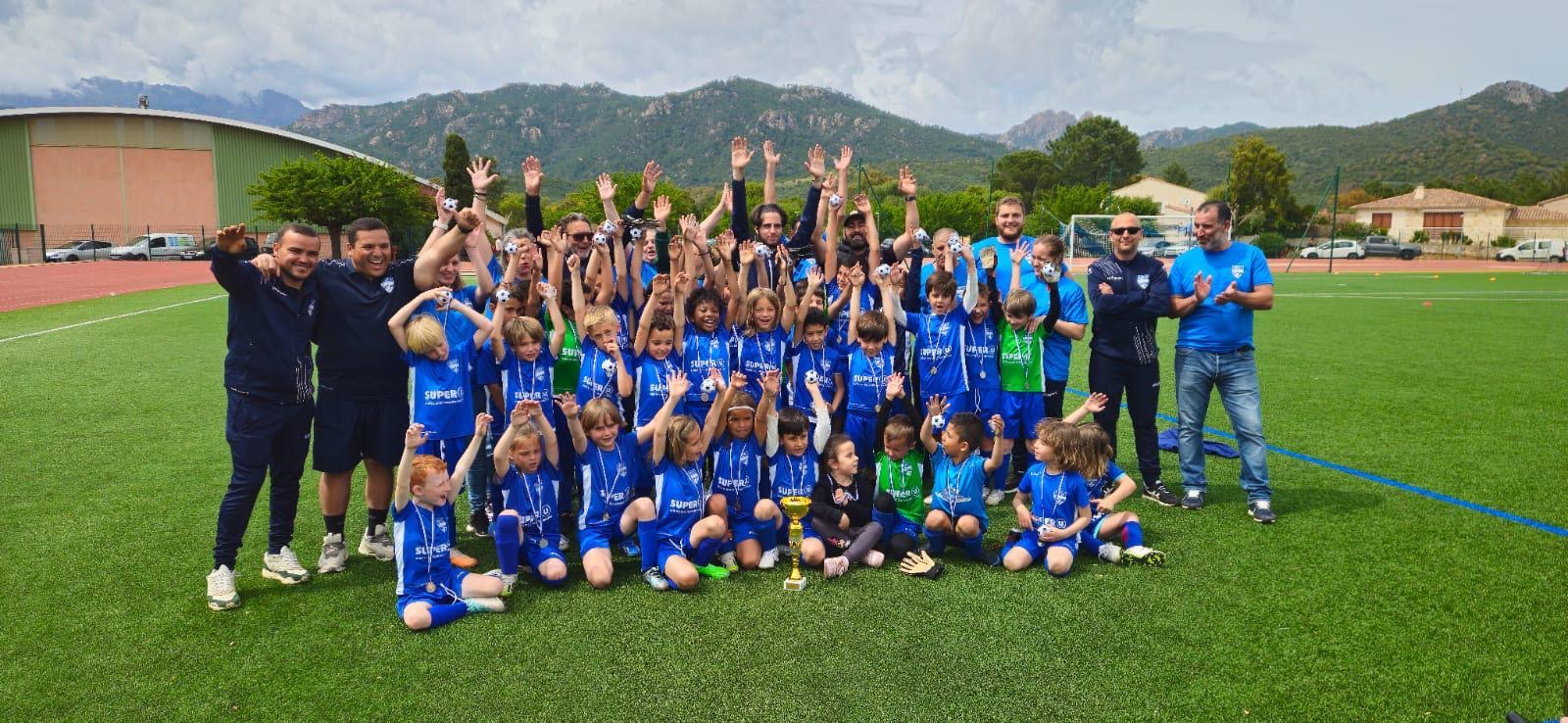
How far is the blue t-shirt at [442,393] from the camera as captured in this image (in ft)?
15.2

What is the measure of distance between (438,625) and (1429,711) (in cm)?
414

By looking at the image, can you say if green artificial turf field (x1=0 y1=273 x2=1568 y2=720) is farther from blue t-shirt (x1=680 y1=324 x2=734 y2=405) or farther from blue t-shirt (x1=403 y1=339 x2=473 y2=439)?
blue t-shirt (x1=680 y1=324 x2=734 y2=405)

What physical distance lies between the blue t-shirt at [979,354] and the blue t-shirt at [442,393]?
3.13 m

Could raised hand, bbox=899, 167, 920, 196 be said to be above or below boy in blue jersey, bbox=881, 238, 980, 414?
above

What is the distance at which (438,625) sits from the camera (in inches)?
160

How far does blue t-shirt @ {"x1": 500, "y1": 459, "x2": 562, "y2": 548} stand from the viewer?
4.68m

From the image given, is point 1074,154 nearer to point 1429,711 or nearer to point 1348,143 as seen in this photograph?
point 1348,143

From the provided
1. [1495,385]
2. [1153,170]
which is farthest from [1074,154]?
[1495,385]

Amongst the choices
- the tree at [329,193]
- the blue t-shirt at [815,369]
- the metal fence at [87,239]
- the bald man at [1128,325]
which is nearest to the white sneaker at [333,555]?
the blue t-shirt at [815,369]

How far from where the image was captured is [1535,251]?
4316cm

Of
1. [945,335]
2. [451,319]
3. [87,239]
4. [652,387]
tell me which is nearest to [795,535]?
[652,387]

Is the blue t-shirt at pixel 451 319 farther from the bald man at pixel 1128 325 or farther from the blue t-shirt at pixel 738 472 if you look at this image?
the bald man at pixel 1128 325

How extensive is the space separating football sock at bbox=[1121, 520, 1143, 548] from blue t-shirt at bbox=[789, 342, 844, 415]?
6.28 ft

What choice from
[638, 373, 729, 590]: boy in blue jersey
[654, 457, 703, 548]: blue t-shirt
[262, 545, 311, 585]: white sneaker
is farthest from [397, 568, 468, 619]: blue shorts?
[654, 457, 703, 548]: blue t-shirt
